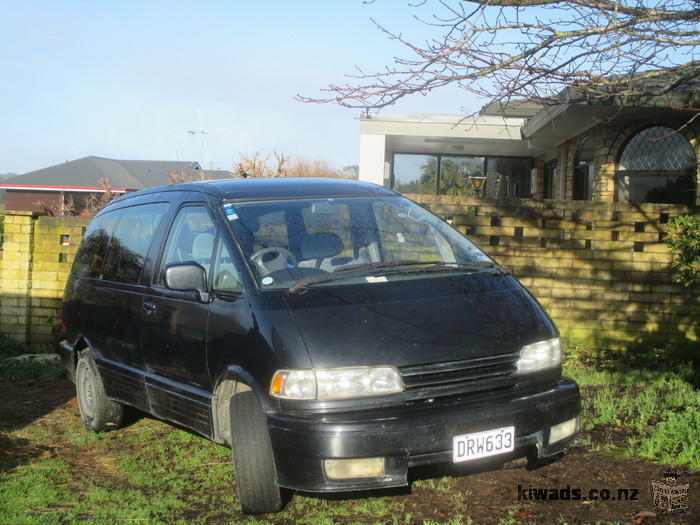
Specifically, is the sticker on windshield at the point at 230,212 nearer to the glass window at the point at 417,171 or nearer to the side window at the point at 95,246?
the side window at the point at 95,246

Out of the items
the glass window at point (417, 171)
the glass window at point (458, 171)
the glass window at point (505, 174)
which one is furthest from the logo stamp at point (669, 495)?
the glass window at point (505, 174)

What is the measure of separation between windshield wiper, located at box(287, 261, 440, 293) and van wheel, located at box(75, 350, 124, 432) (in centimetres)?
250

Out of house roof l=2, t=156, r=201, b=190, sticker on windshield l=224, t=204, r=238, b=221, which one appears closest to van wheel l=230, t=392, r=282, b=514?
sticker on windshield l=224, t=204, r=238, b=221

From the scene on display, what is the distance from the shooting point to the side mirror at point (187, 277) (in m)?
4.48

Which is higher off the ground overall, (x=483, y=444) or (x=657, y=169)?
(x=657, y=169)

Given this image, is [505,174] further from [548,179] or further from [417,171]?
[417,171]

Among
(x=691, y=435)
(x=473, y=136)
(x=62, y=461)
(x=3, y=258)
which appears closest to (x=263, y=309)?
(x=62, y=461)

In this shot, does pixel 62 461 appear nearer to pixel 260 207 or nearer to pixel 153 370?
pixel 153 370

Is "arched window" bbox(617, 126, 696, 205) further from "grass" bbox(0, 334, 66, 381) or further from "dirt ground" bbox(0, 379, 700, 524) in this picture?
"grass" bbox(0, 334, 66, 381)

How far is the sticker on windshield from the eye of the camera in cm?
470

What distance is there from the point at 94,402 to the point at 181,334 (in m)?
1.77

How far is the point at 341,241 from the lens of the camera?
475cm

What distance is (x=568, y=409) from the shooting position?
4141 mm

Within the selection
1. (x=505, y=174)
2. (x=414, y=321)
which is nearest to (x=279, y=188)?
(x=414, y=321)
